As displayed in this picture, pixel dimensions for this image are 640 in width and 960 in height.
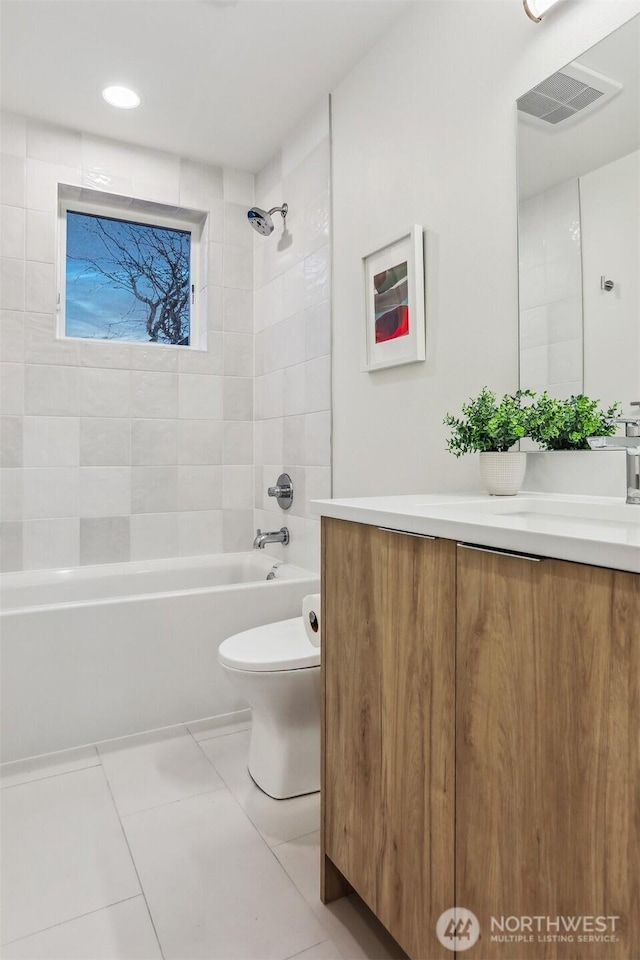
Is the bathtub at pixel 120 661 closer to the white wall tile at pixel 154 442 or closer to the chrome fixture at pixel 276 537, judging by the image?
the chrome fixture at pixel 276 537

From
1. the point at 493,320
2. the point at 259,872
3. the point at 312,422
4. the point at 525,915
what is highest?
the point at 493,320

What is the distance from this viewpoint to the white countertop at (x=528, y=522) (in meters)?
0.69

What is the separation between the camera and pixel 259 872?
1407 mm

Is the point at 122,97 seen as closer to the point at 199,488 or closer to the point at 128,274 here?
the point at 128,274

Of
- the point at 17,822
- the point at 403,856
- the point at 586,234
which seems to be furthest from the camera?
the point at 17,822

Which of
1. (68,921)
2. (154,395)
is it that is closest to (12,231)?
(154,395)

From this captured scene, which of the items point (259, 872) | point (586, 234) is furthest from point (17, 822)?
point (586, 234)

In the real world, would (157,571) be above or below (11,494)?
below

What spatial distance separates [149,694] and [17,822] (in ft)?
1.89

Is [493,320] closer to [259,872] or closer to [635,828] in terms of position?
[635,828]

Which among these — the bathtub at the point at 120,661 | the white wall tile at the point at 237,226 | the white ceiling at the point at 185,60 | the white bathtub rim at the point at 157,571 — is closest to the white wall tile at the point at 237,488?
the white bathtub rim at the point at 157,571

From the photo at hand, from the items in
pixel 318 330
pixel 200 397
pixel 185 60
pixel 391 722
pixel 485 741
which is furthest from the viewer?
pixel 200 397

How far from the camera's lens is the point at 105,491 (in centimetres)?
281

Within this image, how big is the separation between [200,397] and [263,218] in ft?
3.05
